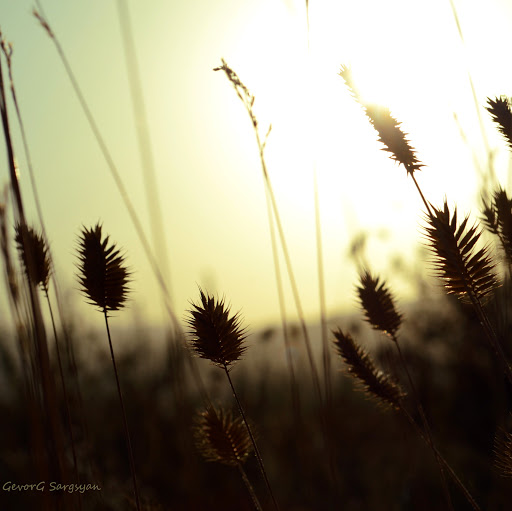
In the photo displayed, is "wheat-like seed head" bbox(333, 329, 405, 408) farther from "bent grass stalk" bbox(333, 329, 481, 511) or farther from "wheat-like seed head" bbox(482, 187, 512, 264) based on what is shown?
"wheat-like seed head" bbox(482, 187, 512, 264)

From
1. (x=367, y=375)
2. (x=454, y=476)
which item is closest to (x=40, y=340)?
(x=367, y=375)

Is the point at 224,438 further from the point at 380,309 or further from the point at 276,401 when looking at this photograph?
the point at 276,401

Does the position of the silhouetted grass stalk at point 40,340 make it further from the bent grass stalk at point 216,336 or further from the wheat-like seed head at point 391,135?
the wheat-like seed head at point 391,135

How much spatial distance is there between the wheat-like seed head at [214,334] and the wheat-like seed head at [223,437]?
0.77 feet

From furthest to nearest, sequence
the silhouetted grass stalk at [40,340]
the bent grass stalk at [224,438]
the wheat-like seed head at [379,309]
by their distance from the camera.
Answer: the wheat-like seed head at [379,309] → the bent grass stalk at [224,438] → the silhouetted grass stalk at [40,340]

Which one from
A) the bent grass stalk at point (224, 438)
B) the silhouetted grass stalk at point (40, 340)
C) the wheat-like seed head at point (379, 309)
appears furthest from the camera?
the wheat-like seed head at point (379, 309)

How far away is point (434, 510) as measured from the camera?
7.68 feet

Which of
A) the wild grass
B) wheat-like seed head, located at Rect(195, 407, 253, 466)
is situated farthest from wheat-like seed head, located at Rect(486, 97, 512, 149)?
wheat-like seed head, located at Rect(195, 407, 253, 466)

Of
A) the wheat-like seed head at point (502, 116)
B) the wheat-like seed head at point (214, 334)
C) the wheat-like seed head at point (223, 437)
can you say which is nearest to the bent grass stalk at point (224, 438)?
the wheat-like seed head at point (223, 437)

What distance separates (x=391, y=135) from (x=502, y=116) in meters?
0.26

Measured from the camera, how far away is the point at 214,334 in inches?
44.7

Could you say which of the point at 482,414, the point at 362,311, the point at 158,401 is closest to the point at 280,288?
the point at 362,311

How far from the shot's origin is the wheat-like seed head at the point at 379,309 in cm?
145

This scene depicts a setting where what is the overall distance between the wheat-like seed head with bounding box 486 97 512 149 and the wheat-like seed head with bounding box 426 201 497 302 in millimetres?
219
